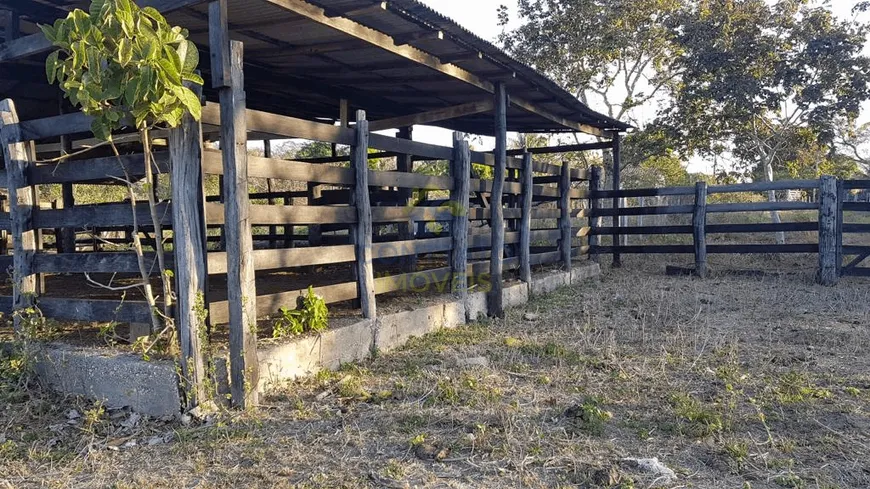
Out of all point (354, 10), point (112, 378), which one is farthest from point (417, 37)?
point (112, 378)

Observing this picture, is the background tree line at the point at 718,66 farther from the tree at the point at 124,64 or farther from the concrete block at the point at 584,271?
the tree at the point at 124,64

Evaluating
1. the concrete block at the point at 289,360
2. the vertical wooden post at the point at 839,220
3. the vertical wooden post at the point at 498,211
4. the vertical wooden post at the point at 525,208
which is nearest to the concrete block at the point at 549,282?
the vertical wooden post at the point at 525,208

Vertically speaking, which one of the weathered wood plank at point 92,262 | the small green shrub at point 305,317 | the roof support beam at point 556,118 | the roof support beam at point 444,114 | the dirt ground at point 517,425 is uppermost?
the roof support beam at point 556,118

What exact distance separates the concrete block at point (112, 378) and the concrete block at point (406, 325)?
2.13 meters

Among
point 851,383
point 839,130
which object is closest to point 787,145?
point 839,130

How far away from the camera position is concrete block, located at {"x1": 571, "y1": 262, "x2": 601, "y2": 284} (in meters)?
10.9

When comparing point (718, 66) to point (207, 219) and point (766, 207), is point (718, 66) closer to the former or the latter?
point (766, 207)

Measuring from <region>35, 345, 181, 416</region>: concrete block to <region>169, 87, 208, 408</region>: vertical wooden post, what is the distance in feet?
0.59

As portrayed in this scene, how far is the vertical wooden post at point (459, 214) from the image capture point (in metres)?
7.47

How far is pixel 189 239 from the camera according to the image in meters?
4.23

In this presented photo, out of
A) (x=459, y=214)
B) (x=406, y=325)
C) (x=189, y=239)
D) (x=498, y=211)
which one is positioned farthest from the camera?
(x=498, y=211)

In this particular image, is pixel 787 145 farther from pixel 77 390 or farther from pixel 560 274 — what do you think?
pixel 77 390

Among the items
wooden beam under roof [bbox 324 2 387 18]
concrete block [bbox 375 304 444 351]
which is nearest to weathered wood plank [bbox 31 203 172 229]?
wooden beam under roof [bbox 324 2 387 18]

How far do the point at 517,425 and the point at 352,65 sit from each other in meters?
4.82
